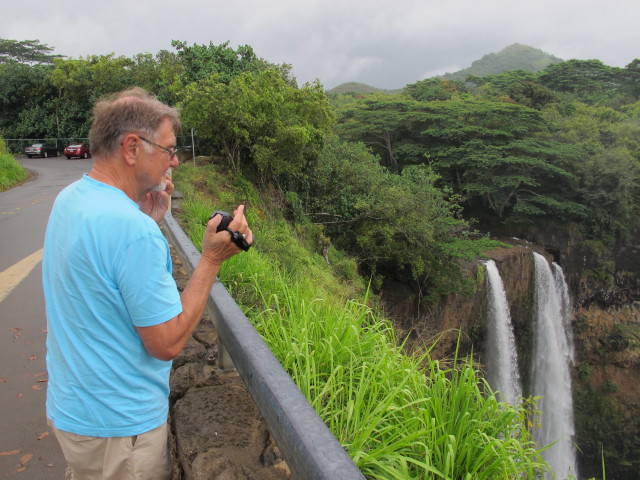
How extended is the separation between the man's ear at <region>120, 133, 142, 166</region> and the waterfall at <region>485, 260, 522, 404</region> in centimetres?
1864

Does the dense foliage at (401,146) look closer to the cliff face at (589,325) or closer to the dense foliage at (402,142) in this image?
the dense foliage at (402,142)

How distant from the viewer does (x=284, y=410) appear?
1.56m

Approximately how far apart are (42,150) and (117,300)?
101 ft

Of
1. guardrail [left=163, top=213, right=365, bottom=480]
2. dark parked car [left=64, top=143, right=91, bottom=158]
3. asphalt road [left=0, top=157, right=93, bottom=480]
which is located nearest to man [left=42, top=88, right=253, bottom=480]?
guardrail [left=163, top=213, right=365, bottom=480]

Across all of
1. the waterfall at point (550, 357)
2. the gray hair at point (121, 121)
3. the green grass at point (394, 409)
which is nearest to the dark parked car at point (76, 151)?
the waterfall at point (550, 357)

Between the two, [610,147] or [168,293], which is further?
[610,147]

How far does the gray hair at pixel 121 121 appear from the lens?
156 centimetres

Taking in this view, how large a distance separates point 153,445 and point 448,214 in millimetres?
16674

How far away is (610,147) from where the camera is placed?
25750 mm

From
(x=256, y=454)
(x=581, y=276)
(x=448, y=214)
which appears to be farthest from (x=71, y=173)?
(x=581, y=276)

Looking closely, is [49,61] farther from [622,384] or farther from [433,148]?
[622,384]

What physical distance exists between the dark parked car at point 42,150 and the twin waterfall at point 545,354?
2452 centimetres

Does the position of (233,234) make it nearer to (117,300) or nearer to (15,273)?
(117,300)

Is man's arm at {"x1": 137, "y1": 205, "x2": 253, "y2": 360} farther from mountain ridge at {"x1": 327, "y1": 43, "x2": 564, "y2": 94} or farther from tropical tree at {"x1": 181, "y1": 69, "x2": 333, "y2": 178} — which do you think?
mountain ridge at {"x1": 327, "y1": 43, "x2": 564, "y2": 94}
